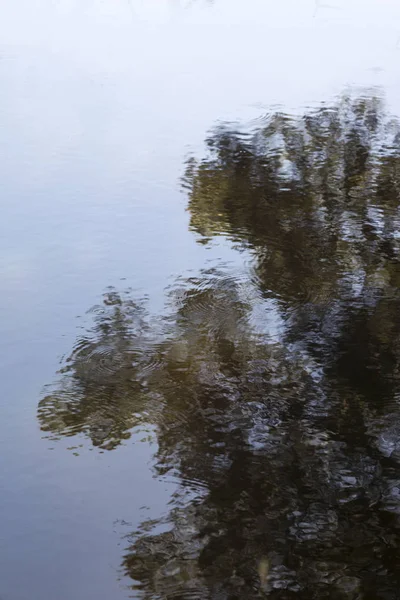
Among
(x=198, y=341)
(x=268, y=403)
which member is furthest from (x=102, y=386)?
(x=268, y=403)

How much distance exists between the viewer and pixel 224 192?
608cm

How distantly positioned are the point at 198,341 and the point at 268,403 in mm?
663

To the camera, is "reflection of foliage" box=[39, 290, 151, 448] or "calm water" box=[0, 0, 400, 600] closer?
"calm water" box=[0, 0, 400, 600]

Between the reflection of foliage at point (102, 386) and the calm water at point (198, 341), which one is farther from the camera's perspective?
the reflection of foliage at point (102, 386)

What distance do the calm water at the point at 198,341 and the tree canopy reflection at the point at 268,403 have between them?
0.04 ft

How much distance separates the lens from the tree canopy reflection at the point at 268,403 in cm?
291

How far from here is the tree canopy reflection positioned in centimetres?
291

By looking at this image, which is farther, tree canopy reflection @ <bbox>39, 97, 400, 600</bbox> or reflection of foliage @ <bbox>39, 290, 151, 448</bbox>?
reflection of foliage @ <bbox>39, 290, 151, 448</bbox>

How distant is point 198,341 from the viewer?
416cm

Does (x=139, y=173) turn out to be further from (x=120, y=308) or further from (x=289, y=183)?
(x=120, y=308)

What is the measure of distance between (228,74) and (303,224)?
4569 millimetres

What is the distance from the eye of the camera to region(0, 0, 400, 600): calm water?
296 cm

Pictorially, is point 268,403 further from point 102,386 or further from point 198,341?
point 102,386

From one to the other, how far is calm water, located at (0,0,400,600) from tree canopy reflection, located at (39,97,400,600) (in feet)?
0.04
